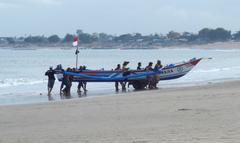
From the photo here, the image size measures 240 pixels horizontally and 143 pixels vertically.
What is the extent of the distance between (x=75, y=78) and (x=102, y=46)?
172 meters

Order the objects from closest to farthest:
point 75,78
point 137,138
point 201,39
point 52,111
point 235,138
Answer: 1. point 235,138
2. point 137,138
3. point 52,111
4. point 75,78
5. point 201,39

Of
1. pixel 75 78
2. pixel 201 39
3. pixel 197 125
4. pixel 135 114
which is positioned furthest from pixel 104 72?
pixel 201 39

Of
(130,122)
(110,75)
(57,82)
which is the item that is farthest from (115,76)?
(130,122)

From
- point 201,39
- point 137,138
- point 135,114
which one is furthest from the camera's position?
point 201,39

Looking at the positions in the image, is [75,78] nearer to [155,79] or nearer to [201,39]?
[155,79]

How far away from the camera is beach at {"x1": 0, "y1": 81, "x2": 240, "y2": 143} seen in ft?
31.0

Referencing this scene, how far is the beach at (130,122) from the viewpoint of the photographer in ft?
31.0

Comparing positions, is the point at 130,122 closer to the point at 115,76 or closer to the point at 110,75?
the point at 115,76

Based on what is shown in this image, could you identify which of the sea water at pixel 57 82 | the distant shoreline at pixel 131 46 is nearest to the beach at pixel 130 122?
the sea water at pixel 57 82

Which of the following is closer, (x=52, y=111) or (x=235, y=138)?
(x=235, y=138)

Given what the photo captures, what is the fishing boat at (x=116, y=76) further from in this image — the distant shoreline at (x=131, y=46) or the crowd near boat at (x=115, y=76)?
the distant shoreline at (x=131, y=46)

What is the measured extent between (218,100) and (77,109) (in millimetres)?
3679

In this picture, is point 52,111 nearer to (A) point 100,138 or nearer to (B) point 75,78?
(A) point 100,138

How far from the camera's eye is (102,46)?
195875 mm
